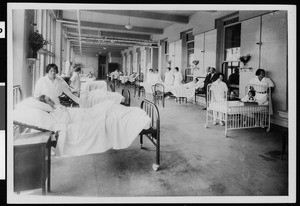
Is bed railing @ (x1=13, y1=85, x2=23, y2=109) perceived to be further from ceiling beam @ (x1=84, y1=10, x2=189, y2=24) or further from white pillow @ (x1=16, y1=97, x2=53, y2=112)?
ceiling beam @ (x1=84, y1=10, x2=189, y2=24)

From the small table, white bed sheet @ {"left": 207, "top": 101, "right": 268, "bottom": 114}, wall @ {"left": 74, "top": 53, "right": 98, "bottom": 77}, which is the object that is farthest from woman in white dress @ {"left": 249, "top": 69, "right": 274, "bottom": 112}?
wall @ {"left": 74, "top": 53, "right": 98, "bottom": 77}

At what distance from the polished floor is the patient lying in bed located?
12.8 inches

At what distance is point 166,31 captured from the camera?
11.2 meters

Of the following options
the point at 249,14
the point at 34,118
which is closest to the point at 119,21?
the point at 249,14

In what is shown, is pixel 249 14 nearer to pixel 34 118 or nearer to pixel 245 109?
pixel 245 109

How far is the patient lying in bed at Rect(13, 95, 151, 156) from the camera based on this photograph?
2410 mm

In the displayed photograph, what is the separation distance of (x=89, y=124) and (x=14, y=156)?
789 mm

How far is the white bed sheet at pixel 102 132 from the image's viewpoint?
96.9 inches

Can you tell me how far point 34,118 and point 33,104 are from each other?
0.23 metres

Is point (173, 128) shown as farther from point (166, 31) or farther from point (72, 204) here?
point (166, 31)

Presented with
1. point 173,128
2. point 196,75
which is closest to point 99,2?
point 173,128

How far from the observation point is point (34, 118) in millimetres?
2332

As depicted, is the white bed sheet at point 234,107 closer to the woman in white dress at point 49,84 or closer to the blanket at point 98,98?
the blanket at point 98,98

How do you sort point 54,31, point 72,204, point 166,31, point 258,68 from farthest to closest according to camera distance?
point 166,31, point 54,31, point 258,68, point 72,204
